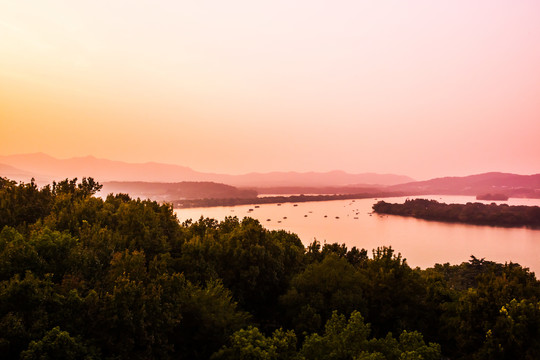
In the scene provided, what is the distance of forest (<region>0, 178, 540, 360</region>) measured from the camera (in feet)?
39.4

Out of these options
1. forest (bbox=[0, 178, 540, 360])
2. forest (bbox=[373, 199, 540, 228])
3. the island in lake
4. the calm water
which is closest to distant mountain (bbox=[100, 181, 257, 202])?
the calm water

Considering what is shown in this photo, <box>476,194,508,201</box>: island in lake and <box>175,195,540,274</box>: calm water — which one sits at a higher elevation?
<box>476,194,508,201</box>: island in lake

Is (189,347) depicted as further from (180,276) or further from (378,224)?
(378,224)

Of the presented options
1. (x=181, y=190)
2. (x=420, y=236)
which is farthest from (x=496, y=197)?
(x=181, y=190)

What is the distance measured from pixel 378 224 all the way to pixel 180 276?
92513mm

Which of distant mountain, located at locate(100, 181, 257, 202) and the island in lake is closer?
distant mountain, located at locate(100, 181, 257, 202)

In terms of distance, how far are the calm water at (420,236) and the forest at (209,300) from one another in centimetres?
3843

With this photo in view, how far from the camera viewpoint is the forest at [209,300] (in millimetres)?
12016

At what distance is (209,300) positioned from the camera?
1617 centimetres

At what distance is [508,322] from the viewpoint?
15.5 m

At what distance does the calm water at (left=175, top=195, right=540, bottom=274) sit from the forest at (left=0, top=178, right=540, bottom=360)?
126 ft

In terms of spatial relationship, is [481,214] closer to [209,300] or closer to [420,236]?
[420,236]

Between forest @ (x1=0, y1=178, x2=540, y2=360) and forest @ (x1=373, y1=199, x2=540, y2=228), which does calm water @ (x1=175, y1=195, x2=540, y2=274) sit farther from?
forest @ (x1=0, y1=178, x2=540, y2=360)

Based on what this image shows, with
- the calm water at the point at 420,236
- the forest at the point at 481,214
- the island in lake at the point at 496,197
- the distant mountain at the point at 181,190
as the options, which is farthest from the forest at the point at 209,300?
the island in lake at the point at 496,197
